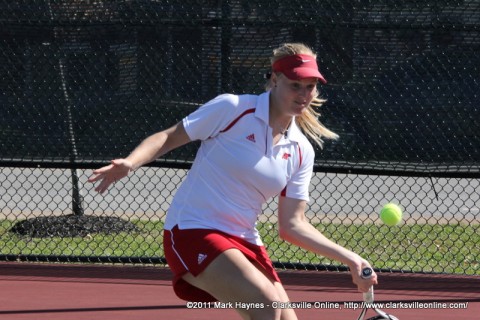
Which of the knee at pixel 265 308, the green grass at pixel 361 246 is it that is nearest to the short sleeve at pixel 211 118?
the knee at pixel 265 308

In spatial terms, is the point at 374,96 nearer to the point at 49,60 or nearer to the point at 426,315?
the point at 426,315

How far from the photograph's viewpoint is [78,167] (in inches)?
268

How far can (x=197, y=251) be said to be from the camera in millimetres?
3617

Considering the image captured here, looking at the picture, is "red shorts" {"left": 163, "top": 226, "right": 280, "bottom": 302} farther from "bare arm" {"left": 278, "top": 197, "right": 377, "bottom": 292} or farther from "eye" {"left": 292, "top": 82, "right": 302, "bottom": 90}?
"eye" {"left": 292, "top": 82, "right": 302, "bottom": 90}

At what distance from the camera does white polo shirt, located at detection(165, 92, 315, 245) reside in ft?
12.1

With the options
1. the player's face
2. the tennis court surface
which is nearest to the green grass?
the tennis court surface

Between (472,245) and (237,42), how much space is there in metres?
2.53

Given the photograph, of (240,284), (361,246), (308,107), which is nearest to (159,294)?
(361,246)

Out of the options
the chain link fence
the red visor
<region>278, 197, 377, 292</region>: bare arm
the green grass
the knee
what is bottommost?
the green grass

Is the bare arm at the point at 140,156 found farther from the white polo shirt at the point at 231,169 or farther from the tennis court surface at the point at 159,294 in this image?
the tennis court surface at the point at 159,294

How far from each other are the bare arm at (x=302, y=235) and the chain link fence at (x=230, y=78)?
2.69 metres

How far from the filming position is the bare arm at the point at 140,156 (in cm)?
333

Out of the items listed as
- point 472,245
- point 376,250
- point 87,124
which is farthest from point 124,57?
point 472,245

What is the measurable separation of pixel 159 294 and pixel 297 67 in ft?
9.11
